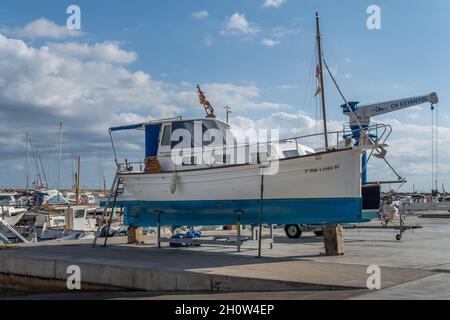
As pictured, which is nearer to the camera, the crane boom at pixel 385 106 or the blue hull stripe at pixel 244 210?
the blue hull stripe at pixel 244 210

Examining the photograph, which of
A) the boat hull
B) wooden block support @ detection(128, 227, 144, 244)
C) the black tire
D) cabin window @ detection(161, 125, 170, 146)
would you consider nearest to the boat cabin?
cabin window @ detection(161, 125, 170, 146)

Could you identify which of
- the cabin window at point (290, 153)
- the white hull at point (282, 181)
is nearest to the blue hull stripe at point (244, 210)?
the white hull at point (282, 181)

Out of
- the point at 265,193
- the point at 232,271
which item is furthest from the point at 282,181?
the point at 232,271

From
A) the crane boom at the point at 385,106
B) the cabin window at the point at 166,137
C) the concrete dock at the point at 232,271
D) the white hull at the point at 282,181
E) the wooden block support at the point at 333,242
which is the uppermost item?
the crane boom at the point at 385,106

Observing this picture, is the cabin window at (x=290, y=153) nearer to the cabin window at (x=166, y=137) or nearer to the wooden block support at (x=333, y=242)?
the wooden block support at (x=333, y=242)

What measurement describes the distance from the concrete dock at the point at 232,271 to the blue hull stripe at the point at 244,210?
983 mm

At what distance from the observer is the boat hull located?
546 inches

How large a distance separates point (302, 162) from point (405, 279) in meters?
5.12

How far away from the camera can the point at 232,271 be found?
10.7 metres

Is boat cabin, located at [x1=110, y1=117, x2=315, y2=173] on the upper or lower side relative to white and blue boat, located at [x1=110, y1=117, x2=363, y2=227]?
upper

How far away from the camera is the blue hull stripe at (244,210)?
45.5 feet

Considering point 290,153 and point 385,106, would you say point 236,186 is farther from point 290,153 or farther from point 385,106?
point 385,106

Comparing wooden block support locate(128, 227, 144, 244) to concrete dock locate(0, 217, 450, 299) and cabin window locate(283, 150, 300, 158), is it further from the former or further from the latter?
cabin window locate(283, 150, 300, 158)

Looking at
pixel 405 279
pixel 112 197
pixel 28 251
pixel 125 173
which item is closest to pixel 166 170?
pixel 125 173
